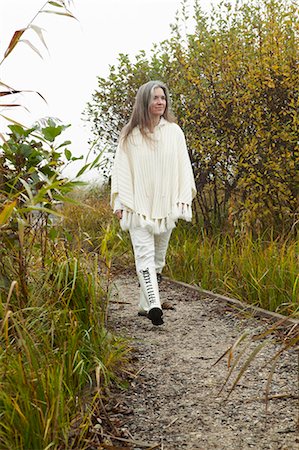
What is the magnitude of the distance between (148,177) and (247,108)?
2277 mm

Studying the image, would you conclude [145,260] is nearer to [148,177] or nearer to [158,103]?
[148,177]

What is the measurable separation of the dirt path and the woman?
21.3 inches

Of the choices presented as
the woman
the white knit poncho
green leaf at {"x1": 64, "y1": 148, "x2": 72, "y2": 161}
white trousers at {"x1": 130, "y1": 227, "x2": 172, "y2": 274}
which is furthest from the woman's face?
green leaf at {"x1": 64, "y1": 148, "x2": 72, "y2": 161}

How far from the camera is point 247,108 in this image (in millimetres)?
6812

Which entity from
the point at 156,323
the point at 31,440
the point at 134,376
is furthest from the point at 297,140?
the point at 31,440

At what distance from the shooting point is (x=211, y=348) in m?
4.14

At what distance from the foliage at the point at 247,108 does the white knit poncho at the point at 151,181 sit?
161cm

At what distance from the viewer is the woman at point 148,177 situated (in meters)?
4.88

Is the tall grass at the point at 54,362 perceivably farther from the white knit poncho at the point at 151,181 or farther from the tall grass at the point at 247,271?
the tall grass at the point at 247,271

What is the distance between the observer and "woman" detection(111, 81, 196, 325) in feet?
16.0

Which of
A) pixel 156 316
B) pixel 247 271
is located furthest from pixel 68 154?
pixel 247 271

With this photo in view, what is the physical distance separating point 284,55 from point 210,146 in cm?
124

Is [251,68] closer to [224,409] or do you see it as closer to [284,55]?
[284,55]

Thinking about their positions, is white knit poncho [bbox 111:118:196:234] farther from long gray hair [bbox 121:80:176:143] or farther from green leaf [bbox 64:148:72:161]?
green leaf [bbox 64:148:72:161]
